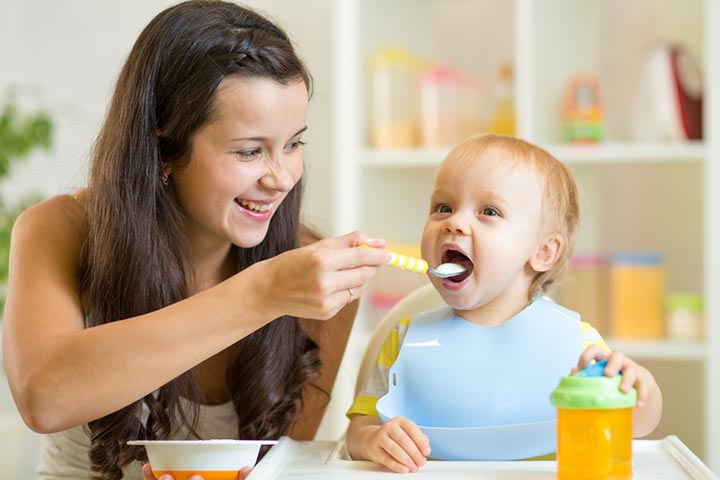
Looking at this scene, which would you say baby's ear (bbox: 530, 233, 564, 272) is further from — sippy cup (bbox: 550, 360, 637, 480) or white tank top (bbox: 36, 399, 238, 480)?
white tank top (bbox: 36, 399, 238, 480)

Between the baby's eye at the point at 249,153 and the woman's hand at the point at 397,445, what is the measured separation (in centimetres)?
44

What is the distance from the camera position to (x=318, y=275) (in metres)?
1.13

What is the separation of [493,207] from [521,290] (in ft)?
0.44

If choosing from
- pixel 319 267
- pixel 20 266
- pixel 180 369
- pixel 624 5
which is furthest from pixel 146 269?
pixel 624 5

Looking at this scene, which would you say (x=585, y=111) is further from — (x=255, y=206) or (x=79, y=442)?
(x=79, y=442)

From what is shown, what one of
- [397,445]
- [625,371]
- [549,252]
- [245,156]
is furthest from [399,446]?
[245,156]

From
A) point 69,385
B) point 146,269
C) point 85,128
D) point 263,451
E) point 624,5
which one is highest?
point 624,5

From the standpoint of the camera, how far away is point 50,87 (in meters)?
3.53

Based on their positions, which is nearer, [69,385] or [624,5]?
→ [69,385]

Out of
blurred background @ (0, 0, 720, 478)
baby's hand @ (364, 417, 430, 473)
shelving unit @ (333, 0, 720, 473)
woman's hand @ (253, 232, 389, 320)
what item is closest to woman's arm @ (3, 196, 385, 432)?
woman's hand @ (253, 232, 389, 320)

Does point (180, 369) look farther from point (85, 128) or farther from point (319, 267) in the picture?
point (85, 128)

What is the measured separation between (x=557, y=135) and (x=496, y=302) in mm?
1622

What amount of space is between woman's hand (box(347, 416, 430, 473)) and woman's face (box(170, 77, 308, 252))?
0.40m

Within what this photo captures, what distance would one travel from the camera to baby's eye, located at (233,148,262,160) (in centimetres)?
140
